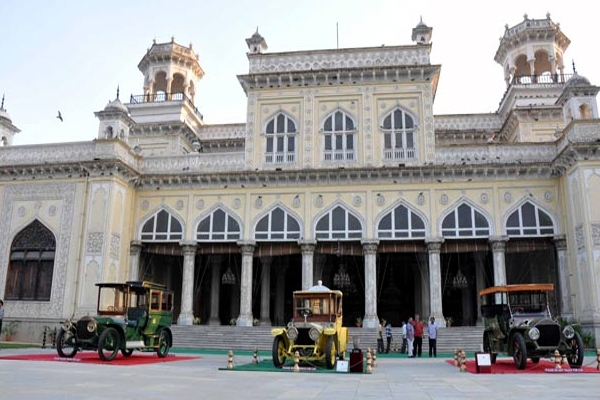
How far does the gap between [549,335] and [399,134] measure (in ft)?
48.9

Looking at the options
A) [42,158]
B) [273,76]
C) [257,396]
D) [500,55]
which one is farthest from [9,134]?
[500,55]

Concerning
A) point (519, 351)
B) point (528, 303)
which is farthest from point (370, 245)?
point (519, 351)

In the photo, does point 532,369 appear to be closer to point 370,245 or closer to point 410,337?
point 410,337

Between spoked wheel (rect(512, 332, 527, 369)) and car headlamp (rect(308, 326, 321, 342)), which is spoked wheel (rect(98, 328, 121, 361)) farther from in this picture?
spoked wheel (rect(512, 332, 527, 369))

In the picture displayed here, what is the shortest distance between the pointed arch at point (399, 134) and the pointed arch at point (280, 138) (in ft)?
14.6

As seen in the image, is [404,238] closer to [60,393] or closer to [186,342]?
[186,342]

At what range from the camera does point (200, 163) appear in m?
27.6

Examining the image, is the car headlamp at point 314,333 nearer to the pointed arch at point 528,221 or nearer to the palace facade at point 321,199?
the palace facade at point 321,199

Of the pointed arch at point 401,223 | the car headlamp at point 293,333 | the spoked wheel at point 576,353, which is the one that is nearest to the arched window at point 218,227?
the pointed arch at point 401,223

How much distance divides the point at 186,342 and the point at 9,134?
15382mm

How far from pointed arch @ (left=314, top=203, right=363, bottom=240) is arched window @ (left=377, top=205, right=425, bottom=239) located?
43.5 inches

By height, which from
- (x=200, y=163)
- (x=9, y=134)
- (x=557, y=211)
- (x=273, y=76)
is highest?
(x=273, y=76)

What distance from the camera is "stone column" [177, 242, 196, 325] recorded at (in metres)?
25.9

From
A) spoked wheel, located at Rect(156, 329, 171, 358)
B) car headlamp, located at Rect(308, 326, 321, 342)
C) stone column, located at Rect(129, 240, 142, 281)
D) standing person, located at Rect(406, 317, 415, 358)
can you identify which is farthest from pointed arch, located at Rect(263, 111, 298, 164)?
car headlamp, located at Rect(308, 326, 321, 342)
